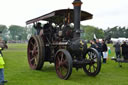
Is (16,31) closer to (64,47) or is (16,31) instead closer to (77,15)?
(64,47)

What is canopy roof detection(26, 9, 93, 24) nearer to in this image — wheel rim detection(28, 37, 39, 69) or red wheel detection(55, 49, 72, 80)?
wheel rim detection(28, 37, 39, 69)

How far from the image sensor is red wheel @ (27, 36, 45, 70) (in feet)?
22.7

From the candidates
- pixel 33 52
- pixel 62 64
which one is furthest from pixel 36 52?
pixel 62 64

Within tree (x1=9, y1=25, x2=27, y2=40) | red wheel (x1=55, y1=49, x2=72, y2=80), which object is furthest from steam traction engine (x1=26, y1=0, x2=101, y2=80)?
tree (x1=9, y1=25, x2=27, y2=40)

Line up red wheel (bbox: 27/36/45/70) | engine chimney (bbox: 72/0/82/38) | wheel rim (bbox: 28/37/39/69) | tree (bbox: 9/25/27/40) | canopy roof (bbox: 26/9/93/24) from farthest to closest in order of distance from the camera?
tree (bbox: 9/25/27/40) → wheel rim (bbox: 28/37/39/69) → red wheel (bbox: 27/36/45/70) → canopy roof (bbox: 26/9/93/24) → engine chimney (bbox: 72/0/82/38)

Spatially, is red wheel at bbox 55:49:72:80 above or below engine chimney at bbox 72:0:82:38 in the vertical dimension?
below

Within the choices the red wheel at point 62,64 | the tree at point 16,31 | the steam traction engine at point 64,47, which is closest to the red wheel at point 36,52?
the steam traction engine at point 64,47

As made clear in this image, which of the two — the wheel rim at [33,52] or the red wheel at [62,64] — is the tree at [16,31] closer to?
the wheel rim at [33,52]

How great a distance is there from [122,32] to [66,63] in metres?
94.5

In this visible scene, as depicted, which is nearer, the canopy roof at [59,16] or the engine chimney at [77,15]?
the engine chimney at [77,15]

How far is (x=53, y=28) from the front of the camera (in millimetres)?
7332

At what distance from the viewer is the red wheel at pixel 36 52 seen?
6922mm

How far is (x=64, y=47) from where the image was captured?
613 cm

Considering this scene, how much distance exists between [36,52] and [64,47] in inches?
70.3
